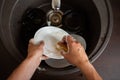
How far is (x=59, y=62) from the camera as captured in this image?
92 centimetres

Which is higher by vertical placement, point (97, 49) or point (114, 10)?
point (114, 10)

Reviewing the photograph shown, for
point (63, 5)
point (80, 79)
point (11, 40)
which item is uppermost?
Answer: point (63, 5)

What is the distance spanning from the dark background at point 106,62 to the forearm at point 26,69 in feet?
0.20

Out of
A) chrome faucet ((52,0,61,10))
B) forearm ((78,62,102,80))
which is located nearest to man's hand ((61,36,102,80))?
forearm ((78,62,102,80))

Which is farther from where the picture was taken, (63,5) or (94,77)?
(63,5)

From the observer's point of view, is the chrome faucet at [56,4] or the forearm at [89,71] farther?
the chrome faucet at [56,4]

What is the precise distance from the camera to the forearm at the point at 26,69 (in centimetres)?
81

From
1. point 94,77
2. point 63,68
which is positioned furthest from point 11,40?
point 94,77

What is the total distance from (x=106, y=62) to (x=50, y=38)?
205 millimetres

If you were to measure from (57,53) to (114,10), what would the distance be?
259 mm

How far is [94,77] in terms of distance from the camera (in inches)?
31.9

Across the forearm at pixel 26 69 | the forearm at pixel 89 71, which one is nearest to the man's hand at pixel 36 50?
the forearm at pixel 26 69

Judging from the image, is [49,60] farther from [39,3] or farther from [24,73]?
[39,3]

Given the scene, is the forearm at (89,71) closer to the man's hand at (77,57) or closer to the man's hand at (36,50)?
the man's hand at (77,57)
